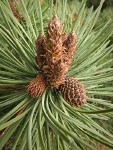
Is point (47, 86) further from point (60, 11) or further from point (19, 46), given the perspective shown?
point (60, 11)

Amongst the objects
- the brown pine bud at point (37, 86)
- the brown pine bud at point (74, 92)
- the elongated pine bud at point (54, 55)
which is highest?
the elongated pine bud at point (54, 55)

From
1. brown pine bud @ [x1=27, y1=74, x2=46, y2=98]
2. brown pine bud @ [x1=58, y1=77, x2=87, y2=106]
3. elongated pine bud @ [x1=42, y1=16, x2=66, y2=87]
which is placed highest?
elongated pine bud @ [x1=42, y1=16, x2=66, y2=87]

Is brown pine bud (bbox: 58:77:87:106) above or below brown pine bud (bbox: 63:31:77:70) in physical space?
below

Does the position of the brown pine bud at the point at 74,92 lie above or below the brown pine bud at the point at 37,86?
below
